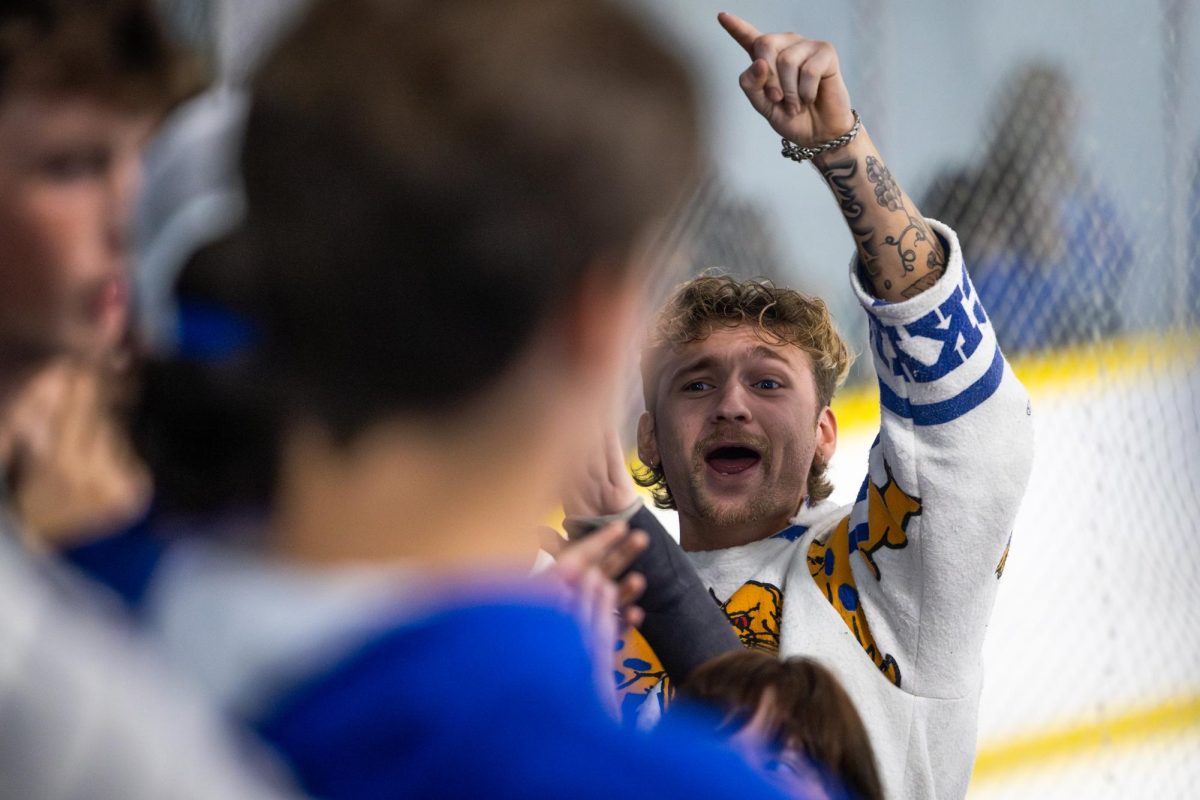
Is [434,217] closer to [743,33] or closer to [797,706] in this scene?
[797,706]

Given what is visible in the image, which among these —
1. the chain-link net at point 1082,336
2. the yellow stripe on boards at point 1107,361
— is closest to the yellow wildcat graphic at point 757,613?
the chain-link net at point 1082,336

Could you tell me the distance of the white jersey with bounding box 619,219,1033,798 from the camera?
929mm

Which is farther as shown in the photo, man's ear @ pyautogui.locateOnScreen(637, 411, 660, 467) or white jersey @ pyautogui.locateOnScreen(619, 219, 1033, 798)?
man's ear @ pyautogui.locateOnScreen(637, 411, 660, 467)

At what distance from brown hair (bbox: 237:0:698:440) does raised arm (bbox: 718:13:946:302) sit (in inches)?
25.4

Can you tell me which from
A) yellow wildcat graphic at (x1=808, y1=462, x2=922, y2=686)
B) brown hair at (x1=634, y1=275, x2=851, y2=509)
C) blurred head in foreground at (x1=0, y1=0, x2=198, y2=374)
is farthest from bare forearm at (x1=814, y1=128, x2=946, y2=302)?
blurred head in foreground at (x1=0, y1=0, x2=198, y2=374)

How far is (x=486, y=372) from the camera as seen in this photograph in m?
0.31

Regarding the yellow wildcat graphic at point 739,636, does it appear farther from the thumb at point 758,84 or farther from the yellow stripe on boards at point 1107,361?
the yellow stripe on boards at point 1107,361

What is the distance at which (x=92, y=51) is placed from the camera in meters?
0.50

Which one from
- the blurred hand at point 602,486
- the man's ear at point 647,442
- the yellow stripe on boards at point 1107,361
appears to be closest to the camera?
the blurred hand at point 602,486

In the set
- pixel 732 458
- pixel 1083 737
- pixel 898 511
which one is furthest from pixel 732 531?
pixel 1083 737

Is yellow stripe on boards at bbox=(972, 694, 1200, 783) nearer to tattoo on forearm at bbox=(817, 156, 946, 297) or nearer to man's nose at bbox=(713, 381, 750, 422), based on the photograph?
man's nose at bbox=(713, 381, 750, 422)

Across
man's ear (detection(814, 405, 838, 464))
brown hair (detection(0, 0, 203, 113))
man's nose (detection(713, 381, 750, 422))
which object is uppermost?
brown hair (detection(0, 0, 203, 113))

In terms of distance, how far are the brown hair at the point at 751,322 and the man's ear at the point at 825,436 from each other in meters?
0.01

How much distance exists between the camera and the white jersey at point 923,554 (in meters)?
0.93
